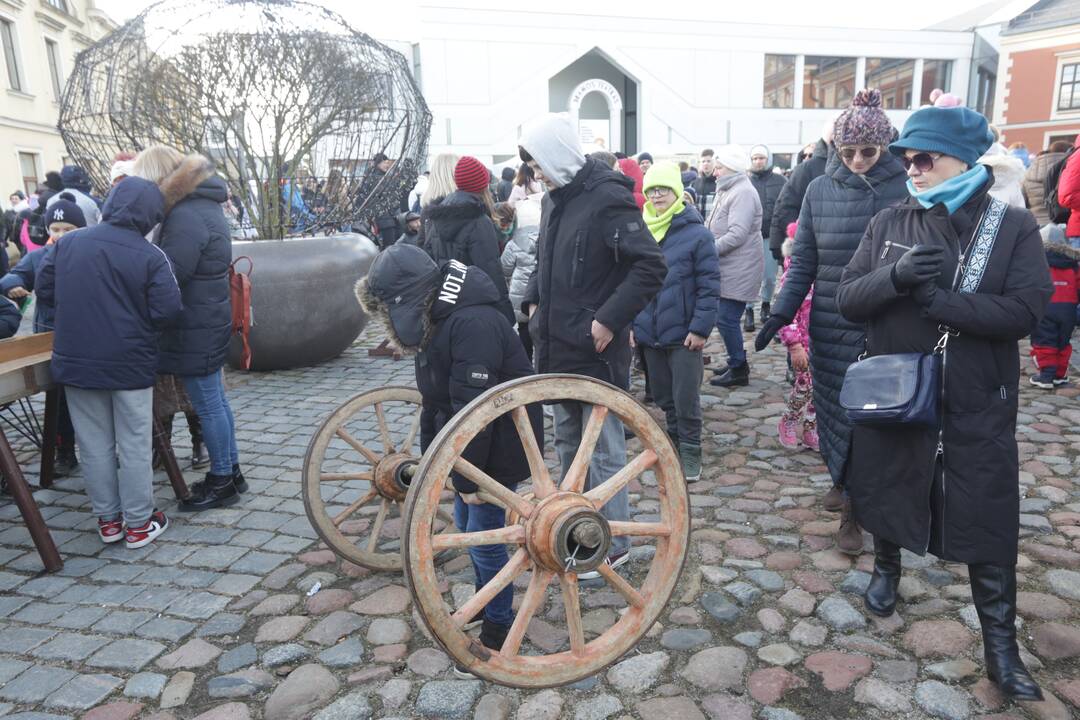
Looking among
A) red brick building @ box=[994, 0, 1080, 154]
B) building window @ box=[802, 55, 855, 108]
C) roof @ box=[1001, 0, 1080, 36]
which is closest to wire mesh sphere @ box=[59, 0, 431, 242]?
building window @ box=[802, 55, 855, 108]

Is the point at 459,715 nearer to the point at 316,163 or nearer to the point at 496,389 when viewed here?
the point at 496,389

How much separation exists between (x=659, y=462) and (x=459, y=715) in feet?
3.58

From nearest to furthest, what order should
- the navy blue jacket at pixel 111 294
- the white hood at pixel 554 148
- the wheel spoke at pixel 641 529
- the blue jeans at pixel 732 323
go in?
the wheel spoke at pixel 641 529 → the white hood at pixel 554 148 → the navy blue jacket at pixel 111 294 → the blue jeans at pixel 732 323

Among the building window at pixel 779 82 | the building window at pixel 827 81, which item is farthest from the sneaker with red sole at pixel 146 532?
the building window at pixel 827 81

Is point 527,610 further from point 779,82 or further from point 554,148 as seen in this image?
point 779,82

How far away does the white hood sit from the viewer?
310cm

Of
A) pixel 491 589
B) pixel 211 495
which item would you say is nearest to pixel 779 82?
pixel 211 495

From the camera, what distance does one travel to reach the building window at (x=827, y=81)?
3297cm

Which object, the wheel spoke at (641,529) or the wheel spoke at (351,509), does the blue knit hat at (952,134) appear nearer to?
the wheel spoke at (641,529)

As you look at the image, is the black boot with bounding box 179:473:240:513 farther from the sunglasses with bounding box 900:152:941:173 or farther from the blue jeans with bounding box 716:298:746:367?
the blue jeans with bounding box 716:298:746:367

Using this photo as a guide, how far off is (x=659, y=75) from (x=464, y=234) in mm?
27915

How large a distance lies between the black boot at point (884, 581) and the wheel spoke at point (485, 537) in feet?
5.37

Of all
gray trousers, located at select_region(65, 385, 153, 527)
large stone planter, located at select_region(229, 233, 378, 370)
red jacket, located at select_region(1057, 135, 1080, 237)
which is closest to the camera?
gray trousers, located at select_region(65, 385, 153, 527)

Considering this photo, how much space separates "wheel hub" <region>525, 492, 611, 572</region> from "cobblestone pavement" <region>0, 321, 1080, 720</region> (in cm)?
69
